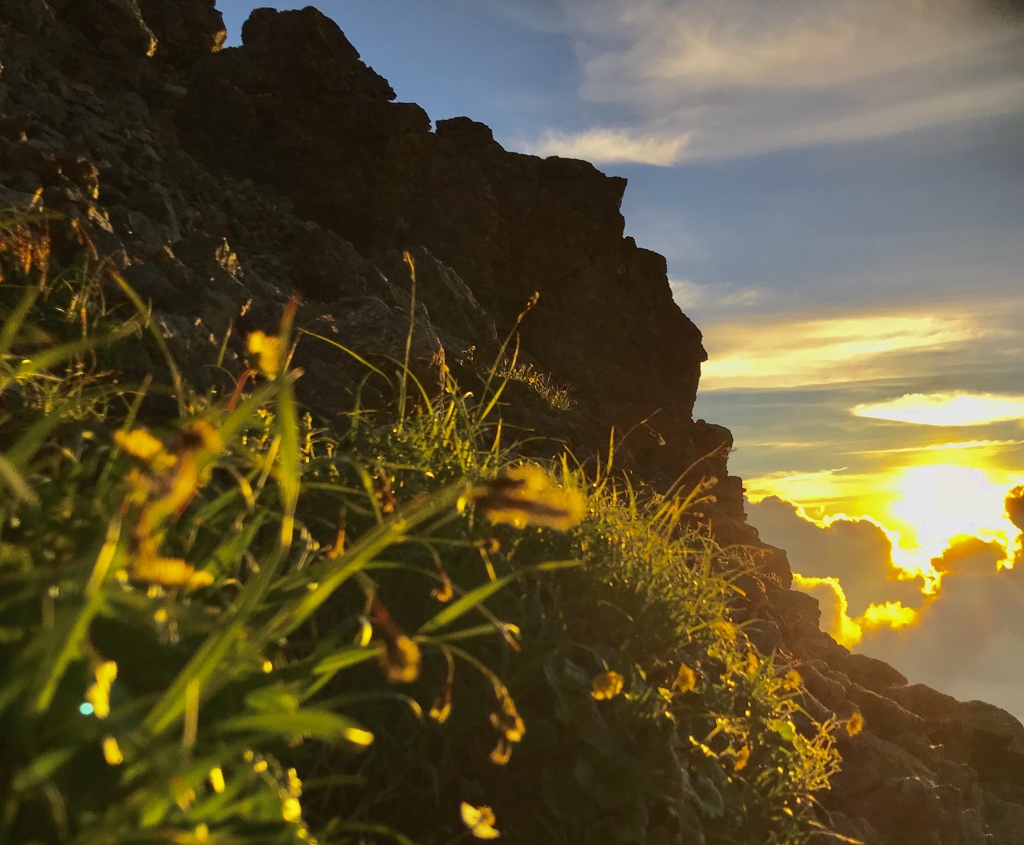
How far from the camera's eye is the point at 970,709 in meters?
17.2

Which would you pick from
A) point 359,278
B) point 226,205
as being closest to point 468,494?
point 359,278

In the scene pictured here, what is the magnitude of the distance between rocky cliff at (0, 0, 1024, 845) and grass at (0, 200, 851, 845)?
34.6 inches

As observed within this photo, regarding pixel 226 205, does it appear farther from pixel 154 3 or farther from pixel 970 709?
pixel 970 709

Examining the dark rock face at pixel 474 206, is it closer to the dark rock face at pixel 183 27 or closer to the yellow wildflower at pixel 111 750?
the dark rock face at pixel 183 27

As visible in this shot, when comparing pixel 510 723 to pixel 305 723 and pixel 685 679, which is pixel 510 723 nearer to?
pixel 305 723

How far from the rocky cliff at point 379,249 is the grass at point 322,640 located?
88 centimetres

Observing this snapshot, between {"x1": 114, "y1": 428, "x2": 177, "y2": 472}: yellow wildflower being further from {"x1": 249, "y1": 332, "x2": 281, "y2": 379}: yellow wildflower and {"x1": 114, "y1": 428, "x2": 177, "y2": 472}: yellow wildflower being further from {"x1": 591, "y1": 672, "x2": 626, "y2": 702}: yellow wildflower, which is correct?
{"x1": 591, "y1": 672, "x2": 626, "y2": 702}: yellow wildflower

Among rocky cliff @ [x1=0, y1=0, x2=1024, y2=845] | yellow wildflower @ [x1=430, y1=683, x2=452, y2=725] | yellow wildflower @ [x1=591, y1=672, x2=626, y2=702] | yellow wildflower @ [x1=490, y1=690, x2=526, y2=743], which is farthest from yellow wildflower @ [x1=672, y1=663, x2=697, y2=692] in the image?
rocky cliff @ [x1=0, y1=0, x2=1024, y2=845]

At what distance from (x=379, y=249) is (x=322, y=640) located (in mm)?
17997

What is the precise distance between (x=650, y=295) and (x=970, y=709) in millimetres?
17646

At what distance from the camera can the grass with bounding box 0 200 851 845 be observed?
140cm

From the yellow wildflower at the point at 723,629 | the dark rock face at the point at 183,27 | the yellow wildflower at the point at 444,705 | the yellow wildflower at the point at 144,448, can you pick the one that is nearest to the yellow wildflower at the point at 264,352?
the yellow wildflower at the point at 144,448

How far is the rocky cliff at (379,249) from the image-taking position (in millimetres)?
6441

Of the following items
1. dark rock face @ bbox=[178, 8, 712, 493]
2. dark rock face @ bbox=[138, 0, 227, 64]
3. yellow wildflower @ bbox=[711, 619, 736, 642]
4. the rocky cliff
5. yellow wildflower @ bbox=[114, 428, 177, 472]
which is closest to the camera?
yellow wildflower @ bbox=[114, 428, 177, 472]
